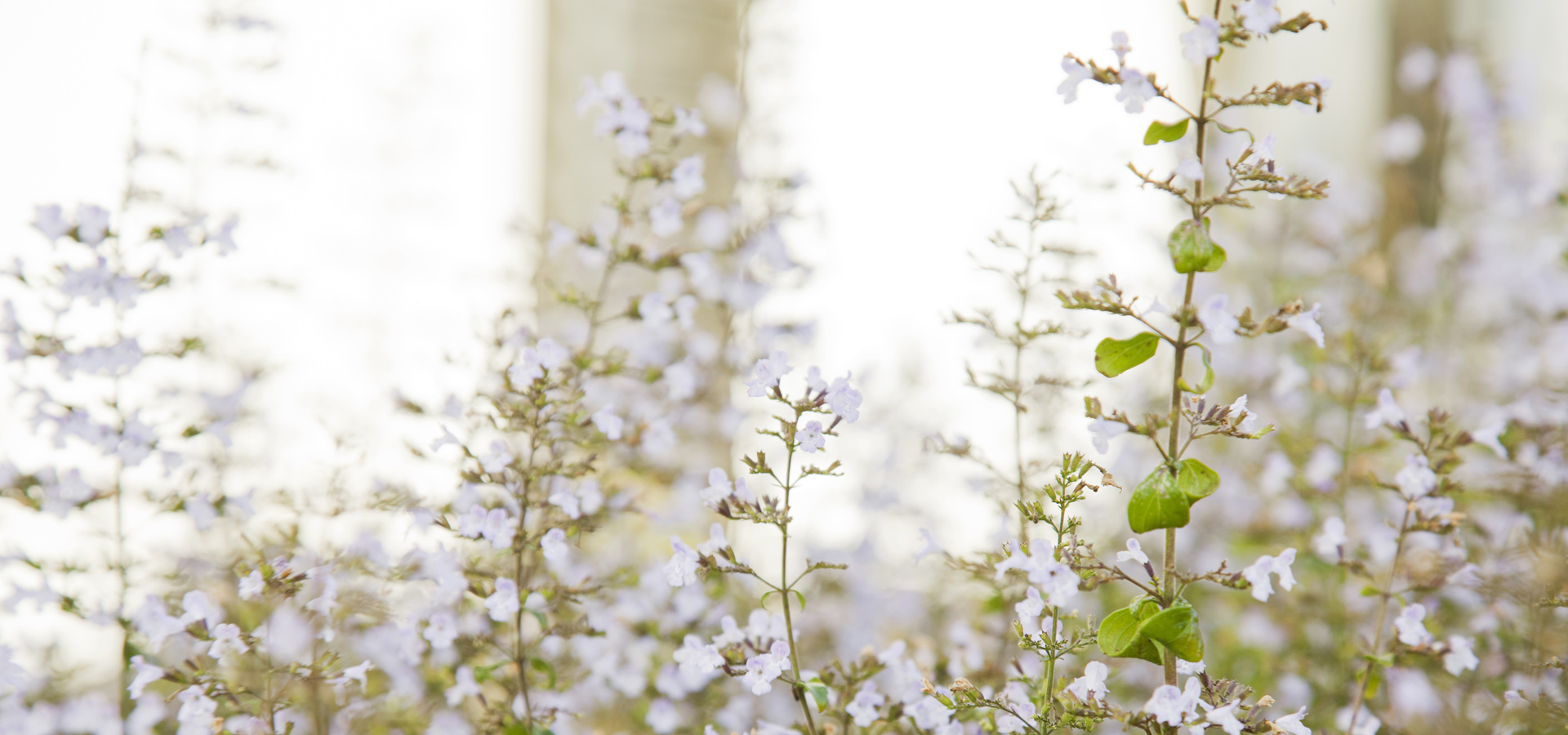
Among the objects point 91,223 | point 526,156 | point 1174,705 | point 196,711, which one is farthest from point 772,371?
point 526,156

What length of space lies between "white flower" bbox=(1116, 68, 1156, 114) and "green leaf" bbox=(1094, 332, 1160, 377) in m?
0.24

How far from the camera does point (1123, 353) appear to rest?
102 centimetres

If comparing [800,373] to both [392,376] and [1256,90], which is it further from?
[1256,90]

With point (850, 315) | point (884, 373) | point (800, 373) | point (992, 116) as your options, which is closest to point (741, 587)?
point (800, 373)

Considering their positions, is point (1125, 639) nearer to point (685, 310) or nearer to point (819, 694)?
point (819, 694)

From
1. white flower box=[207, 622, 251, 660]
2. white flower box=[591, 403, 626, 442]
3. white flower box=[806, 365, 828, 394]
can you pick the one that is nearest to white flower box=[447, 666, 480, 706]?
white flower box=[207, 622, 251, 660]

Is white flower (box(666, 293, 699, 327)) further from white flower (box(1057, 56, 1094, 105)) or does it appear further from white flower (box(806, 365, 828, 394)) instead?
white flower (box(1057, 56, 1094, 105))

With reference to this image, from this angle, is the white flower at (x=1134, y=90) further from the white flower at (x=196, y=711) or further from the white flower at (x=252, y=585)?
the white flower at (x=196, y=711)

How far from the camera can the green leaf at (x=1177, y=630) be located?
981 mm

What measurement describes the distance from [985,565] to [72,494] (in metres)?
1.27

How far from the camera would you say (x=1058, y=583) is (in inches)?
39.9

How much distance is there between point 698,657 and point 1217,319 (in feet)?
2.19

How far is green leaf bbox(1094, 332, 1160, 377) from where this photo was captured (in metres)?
1.01

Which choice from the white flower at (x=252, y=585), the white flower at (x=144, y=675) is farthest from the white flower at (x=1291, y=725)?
Answer: the white flower at (x=144, y=675)
